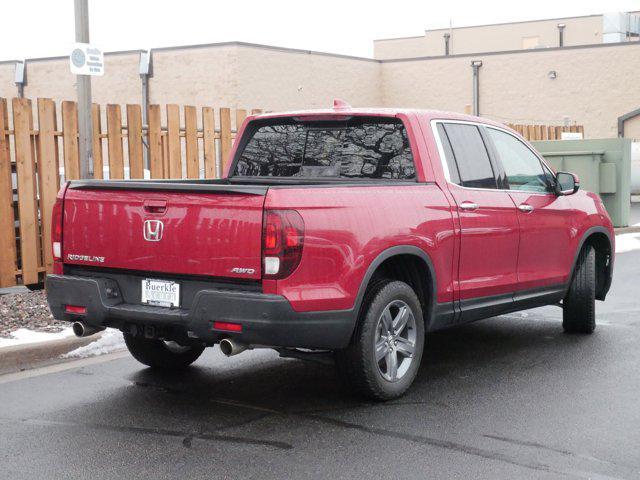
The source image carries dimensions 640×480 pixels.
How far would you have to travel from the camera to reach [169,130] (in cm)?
1191

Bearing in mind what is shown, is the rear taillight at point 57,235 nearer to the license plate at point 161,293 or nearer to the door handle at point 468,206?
the license plate at point 161,293

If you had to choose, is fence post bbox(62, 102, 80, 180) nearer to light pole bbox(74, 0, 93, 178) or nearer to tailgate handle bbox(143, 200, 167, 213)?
light pole bbox(74, 0, 93, 178)

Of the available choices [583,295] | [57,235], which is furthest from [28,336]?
[583,295]

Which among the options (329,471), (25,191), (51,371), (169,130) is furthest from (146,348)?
(169,130)

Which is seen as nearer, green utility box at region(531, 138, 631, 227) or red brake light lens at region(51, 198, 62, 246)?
red brake light lens at region(51, 198, 62, 246)

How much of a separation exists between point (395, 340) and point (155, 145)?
650 centimetres

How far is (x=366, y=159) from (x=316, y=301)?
1.57 m

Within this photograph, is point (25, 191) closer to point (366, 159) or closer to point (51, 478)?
point (366, 159)

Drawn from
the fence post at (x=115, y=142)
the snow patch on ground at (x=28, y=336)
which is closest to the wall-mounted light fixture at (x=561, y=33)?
the fence post at (x=115, y=142)

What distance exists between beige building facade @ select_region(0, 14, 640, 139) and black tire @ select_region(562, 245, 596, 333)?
80.2 ft

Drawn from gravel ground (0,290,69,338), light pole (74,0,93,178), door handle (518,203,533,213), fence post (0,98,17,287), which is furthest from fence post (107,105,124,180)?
door handle (518,203,533,213)

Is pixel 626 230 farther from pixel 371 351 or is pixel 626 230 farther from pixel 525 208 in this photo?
pixel 371 351

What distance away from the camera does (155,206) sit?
5.55 meters

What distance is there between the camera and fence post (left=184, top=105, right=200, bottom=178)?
1221 cm
